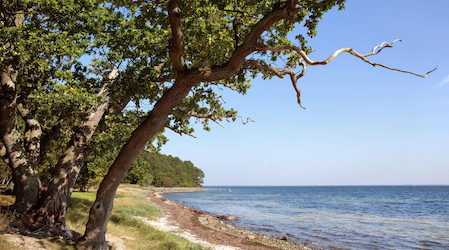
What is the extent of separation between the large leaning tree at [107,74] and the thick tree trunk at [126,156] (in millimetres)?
23

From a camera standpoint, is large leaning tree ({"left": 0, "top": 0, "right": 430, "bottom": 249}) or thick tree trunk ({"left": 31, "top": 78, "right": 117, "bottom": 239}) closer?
large leaning tree ({"left": 0, "top": 0, "right": 430, "bottom": 249})

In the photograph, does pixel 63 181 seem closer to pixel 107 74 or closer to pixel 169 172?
pixel 107 74

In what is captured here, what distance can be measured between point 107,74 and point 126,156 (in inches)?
259

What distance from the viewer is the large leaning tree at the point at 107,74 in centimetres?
627

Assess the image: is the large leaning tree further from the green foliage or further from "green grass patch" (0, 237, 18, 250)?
the green foliage

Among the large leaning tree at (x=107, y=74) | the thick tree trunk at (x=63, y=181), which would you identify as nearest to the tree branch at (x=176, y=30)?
the large leaning tree at (x=107, y=74)

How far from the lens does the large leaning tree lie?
20.6 ft

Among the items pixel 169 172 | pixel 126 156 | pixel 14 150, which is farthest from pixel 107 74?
pixel 169 172

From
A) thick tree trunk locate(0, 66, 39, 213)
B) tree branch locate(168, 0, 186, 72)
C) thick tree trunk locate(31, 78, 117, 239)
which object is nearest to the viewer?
tree branch locate(168, 0, 186, 72)

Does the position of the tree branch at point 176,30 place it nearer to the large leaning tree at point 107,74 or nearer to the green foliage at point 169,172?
the large leaning tree at point 107,74

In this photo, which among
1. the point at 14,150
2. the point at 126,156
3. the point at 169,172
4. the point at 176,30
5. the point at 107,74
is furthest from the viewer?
the point at 169,172

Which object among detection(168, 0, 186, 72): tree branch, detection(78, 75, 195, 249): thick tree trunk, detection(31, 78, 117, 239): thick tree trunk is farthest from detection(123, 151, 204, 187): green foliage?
detection(168, 0, 186, 72): tree branch

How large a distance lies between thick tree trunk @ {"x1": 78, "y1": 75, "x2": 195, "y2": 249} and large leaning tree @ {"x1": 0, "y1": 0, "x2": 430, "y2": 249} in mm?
23

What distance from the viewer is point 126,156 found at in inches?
255
